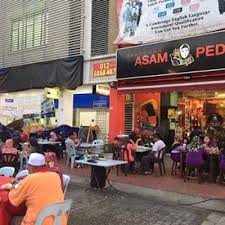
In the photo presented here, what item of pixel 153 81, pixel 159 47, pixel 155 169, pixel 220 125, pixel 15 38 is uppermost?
pixel 15 38

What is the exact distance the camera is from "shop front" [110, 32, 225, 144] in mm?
14461

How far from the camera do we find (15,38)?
23.4 meters

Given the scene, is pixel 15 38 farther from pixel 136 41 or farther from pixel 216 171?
pixel 216 171

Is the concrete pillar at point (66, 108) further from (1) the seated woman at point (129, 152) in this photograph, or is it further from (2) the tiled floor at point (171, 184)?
(1) the seated woman at point (129, 152)

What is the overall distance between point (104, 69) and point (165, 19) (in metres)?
3.69

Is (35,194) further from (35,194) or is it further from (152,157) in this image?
(152,157)

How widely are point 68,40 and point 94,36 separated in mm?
1672

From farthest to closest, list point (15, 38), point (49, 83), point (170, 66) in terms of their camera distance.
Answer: point (15, 38)
point (49, 83)
point (170, 66)

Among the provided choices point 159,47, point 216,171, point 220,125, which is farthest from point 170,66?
point 216,171

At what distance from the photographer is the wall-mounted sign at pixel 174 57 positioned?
14.2 metres

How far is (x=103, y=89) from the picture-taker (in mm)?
17875

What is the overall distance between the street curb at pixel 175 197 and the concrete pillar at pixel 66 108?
898 cm

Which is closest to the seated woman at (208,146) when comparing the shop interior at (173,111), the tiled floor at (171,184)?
the tiled floor at (171,184)

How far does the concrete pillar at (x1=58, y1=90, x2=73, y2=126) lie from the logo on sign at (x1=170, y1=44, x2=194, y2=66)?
669cm
